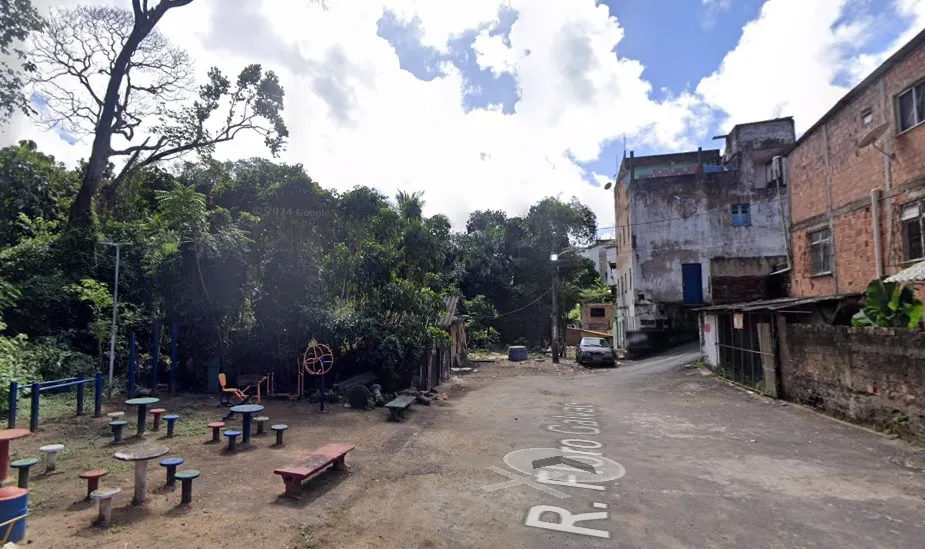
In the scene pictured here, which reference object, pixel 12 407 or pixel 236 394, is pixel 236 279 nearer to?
pixel 236 394

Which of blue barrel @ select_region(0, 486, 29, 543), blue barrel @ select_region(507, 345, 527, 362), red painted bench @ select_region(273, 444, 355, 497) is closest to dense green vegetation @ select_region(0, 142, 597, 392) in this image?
red painted bench @ select_region(273, 444, 355, 497)

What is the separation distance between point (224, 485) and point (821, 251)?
51.7 feet

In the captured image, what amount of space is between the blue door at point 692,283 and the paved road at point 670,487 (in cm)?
1677

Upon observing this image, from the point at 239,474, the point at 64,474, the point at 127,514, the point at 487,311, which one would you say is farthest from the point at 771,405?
the point at 487,311

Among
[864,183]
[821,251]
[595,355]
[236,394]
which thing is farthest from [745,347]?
[236,394]

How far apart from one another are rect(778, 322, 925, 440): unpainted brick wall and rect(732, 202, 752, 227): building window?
57.7ft

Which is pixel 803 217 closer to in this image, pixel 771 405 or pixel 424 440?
pixel 771 405

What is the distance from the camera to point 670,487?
5.98 metres

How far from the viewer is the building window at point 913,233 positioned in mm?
10336

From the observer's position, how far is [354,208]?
1493cm

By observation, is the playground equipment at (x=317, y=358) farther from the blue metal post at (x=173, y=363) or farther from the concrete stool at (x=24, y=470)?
the concrete stool at (x=24, y=470)

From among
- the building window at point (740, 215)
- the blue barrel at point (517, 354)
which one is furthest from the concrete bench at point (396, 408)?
the building window at point (740, 215)

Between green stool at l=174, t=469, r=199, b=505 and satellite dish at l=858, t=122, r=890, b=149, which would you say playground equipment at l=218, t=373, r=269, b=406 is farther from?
satellite dish at l=858, t=122, r=890, b=149

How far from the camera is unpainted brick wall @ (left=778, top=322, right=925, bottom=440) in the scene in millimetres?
7824
